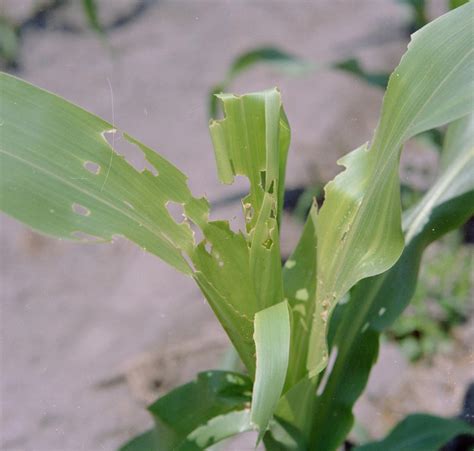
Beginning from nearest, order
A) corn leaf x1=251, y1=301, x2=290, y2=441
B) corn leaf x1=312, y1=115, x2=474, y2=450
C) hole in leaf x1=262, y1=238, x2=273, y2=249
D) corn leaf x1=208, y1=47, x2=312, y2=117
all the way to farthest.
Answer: corn leaf x1=251, y1=301, x2=290, y2=441 → hole in leaf x1=262, y1=238, x2=273, y2=249 → corn leaf x1=312, y1=115, x2=474, y2=450 → corn leaf x1=208, y1=47, x2=312, y2=117

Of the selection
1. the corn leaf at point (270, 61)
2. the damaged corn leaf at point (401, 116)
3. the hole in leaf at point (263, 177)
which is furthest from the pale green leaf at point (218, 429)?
the corn leaf at point (270, 61)

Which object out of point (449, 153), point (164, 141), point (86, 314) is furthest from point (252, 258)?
point (164, 141)

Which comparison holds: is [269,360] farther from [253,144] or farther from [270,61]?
[270,61]

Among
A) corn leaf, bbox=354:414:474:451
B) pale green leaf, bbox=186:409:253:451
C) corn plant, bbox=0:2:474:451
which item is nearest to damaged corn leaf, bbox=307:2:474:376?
corn plant, bbox=0:2:474:451

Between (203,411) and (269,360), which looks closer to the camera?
(269,360)

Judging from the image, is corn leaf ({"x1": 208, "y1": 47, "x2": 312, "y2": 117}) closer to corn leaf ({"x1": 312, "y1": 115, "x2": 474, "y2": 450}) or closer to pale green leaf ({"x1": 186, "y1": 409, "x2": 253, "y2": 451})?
corn leaf ({"x1": 312, "y1": 115, "x2": 474, "y2": 450})

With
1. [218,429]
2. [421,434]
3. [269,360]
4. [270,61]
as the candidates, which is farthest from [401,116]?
[270,61]

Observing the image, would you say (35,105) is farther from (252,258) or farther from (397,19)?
(397,19)
